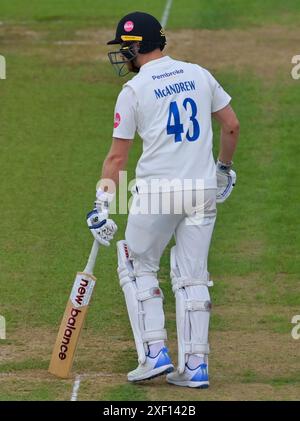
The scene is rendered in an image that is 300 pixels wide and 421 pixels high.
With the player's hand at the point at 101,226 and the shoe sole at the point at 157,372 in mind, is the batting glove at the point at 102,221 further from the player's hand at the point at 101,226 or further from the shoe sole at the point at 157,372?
the shoe sole at the point at 157,372

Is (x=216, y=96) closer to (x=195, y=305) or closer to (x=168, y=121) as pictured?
(x=168, y=121)

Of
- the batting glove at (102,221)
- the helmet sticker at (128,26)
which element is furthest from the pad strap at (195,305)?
the helmet sticker at (128,26)

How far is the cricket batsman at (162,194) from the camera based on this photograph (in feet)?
28.2

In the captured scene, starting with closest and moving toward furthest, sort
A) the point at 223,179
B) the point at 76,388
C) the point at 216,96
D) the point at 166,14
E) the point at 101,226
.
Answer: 1. the point at 76,388
2. the point at 101,226
3. the point at 216,96
4. the point at 223,179
5. the point at 166,14

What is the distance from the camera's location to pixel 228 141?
9.08 meters

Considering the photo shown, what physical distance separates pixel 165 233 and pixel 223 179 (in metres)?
0.85

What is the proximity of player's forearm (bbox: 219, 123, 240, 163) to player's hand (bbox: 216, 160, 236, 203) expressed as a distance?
56 mm

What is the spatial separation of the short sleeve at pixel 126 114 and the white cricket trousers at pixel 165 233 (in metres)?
0.44

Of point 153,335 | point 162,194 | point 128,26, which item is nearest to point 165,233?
point 162,194

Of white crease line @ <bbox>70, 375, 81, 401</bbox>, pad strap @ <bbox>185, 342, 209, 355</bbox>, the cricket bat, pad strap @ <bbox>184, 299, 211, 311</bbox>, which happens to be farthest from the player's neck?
white crease line @ <bbox>70, 375, 81, 401</bbox>

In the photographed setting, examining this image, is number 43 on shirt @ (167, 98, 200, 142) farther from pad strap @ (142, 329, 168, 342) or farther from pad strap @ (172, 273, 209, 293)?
pad strap @ (142, 329, 168, 342)

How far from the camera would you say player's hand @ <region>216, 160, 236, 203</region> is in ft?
30.5

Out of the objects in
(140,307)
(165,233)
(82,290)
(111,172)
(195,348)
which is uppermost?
(111,172)
